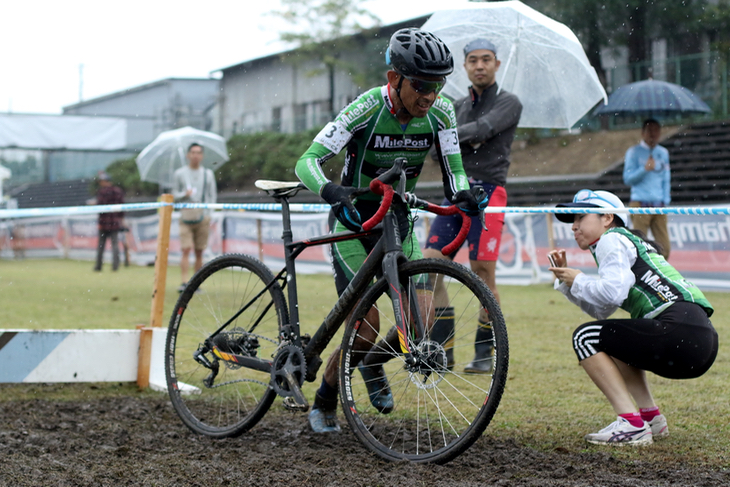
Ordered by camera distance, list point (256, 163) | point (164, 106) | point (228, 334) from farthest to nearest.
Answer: point (164, 106), point (256, 163), point (228, 334)

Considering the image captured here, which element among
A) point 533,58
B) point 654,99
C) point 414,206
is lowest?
point 414,206

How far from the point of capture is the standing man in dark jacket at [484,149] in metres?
5.68

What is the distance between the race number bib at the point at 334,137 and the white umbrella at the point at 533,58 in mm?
2912

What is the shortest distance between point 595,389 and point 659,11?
1980 centimetres

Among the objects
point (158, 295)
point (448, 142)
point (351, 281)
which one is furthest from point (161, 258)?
point (448, 142)

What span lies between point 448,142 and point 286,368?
1377 millimetres

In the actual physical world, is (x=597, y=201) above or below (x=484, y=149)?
below

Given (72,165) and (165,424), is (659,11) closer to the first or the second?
(165,424)

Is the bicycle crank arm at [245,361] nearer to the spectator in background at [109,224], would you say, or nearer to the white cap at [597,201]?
the white cap at [597,201]

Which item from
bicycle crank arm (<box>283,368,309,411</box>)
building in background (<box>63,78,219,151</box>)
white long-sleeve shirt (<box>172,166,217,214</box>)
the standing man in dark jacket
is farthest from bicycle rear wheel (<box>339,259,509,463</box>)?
building in background (<box>63,78,219,151</box>)

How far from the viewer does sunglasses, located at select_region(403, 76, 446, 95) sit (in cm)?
362

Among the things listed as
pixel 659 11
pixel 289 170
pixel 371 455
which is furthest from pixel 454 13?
pixel 289 170

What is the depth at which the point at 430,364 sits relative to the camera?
3406mm

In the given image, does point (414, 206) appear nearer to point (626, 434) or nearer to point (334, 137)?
point (334, 137)
